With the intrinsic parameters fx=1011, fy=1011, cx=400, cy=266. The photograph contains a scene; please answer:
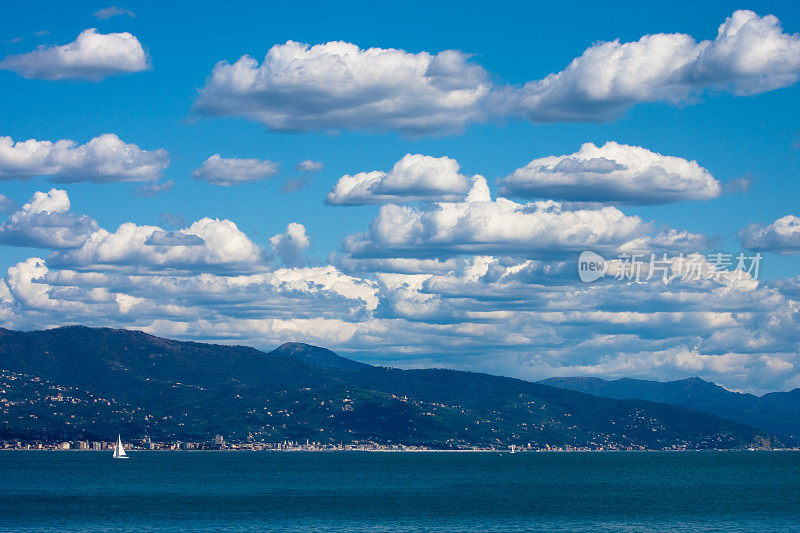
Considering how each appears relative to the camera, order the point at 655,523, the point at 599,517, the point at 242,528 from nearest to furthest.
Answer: the point at 242,528, the point at 655,523, the point at 599,517

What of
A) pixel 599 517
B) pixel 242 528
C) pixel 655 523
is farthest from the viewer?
pixel 599 517

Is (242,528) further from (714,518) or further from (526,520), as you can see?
(714,518)

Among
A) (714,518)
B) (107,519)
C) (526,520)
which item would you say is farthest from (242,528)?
(714,518)

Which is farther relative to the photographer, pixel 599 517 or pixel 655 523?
pixel 599 517

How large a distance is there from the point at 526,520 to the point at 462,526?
17355mm

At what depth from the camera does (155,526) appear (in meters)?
158

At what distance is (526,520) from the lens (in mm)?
172500

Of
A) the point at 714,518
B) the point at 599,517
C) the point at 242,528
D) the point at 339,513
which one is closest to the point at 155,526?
the point at 242,528

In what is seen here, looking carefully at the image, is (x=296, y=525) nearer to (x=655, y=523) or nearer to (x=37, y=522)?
(x=37, y=522)

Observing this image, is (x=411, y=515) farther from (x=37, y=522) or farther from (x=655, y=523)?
(x=37, y=522)

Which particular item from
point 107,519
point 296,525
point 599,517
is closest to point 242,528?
point 296,525

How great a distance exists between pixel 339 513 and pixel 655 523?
5604 cm

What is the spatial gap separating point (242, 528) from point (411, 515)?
37.4 meters

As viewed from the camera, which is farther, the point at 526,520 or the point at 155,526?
the point at 526,520
